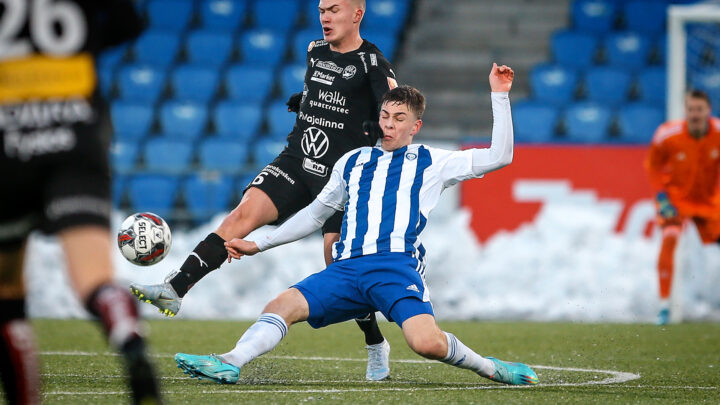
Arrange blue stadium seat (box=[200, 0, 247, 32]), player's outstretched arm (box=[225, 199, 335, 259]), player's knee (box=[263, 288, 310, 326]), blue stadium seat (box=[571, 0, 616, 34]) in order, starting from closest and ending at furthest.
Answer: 1. player's knee (box=[263, 288, 310, 326])
2. player's outstretched arm (box=[225, 199, 335, 259])
3. blue stadium seat (box=[571, 0, 616, 34])
4. blue stadium seat (box=[200, 0, 247, 32])

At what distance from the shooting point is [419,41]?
15.1m

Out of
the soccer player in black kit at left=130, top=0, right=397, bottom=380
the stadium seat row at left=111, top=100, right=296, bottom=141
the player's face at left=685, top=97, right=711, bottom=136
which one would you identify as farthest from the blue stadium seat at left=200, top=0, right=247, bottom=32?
the soccer player in black kit at left=130, top=0, right=397, bottom=380

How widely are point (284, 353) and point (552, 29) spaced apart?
9.86 metres

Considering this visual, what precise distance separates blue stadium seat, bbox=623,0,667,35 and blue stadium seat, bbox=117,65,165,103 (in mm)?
6480

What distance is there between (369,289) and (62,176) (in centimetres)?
221

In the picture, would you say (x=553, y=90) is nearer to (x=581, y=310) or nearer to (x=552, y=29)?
(x=552, y=29)

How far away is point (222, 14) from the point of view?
1537 cm

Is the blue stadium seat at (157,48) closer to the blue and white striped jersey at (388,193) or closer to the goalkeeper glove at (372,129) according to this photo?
the goalkeeper glove at (372,129)

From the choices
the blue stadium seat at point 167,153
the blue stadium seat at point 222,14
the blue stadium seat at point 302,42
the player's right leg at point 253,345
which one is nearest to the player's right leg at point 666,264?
the player's right leg at point 253,345

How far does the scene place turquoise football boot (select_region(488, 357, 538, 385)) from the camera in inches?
196

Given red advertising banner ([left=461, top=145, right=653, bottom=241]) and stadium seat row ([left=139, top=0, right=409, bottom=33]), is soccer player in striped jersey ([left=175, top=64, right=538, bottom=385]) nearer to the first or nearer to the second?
red advertising banner ([left=461, top=145, right=653, bottom=241])

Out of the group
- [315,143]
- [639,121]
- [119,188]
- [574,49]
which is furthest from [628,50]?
[315,143]

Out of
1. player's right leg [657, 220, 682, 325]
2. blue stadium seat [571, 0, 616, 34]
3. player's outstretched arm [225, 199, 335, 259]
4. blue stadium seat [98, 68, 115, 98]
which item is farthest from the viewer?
blue stadium seat [571, 0, 616, 34]

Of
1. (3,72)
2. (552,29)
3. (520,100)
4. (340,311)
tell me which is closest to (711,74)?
(520,100)
